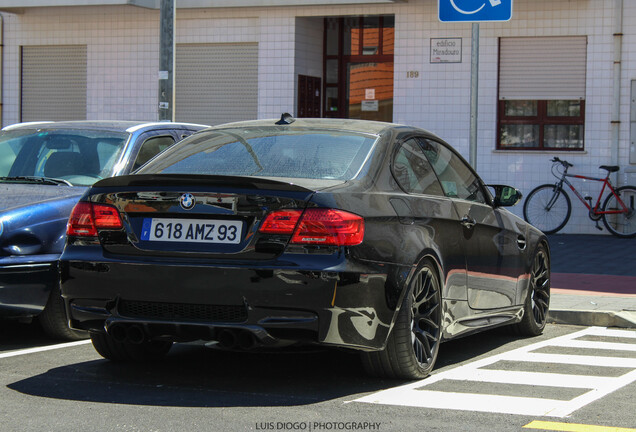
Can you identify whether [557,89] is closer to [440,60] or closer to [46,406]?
[440,60]

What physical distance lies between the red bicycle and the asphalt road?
994 centimetres

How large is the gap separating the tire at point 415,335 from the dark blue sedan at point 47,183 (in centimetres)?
255

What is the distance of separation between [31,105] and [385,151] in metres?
16.6

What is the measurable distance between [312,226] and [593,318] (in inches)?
179

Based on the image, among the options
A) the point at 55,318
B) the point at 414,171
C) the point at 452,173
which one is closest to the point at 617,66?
the point at 452,173

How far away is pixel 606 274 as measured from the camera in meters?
12.9

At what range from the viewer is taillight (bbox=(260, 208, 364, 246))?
5762 mm

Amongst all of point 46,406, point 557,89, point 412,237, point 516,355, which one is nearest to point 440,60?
point 557,89

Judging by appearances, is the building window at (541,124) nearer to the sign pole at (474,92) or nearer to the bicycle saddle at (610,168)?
the bicycle saddle at (610,168)

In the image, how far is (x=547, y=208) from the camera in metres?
18.0

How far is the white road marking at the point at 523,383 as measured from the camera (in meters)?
5.81

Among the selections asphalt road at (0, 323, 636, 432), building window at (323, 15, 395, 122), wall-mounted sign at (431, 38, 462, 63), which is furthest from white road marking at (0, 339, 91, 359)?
building window at (323, 15, 395, 122)

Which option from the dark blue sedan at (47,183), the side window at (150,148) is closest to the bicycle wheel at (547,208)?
the dark blue sedan at (47,183)

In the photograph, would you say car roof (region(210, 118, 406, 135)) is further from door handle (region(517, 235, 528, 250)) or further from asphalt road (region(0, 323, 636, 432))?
door handle (region(517, 235, 528, 250))
